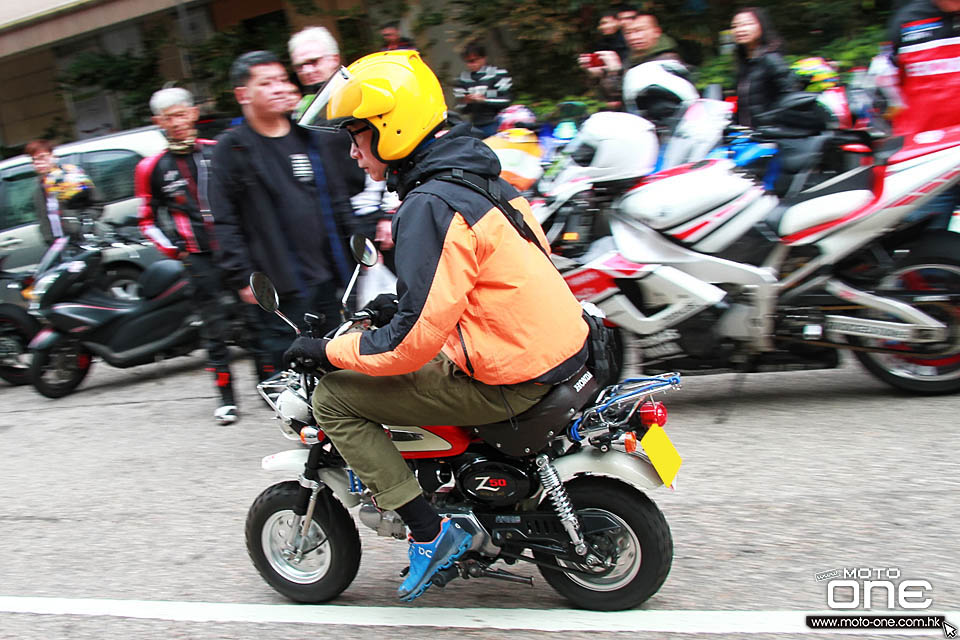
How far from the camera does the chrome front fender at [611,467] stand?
10.7 ft

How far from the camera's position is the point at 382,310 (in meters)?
3.45

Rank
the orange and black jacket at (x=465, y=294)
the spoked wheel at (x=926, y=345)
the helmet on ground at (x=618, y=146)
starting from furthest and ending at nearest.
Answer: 1. the helmet on ground at (x=618, y=146)
2. the spoked wheel at (x=926, y=345)
3. the orange and black jacket at (x=465, y=294)

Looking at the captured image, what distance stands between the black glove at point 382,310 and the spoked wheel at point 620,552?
0.86 m

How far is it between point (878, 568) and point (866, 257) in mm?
2169

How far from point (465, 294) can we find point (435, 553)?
0.94m

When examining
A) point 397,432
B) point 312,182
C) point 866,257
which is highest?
point 312,182

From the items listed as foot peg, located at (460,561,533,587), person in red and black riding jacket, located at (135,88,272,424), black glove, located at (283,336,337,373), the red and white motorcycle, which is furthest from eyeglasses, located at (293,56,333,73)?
foot peg, located at (460,561,533,587)

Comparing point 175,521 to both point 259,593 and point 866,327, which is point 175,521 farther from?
point 866,327

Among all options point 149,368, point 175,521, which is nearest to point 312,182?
point 175,521

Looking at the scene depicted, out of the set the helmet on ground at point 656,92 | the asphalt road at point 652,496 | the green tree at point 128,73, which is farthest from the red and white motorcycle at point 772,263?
the green tree at point 128,73

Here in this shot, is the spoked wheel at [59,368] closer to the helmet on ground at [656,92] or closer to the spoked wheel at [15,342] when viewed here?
the spoked wheel at [15,342]

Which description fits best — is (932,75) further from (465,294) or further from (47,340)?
(47,340)

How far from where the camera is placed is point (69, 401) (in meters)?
7.78

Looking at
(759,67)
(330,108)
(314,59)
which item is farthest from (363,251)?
(759,67)
